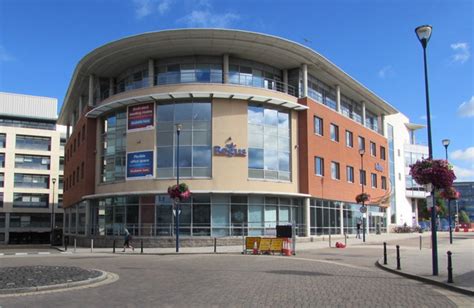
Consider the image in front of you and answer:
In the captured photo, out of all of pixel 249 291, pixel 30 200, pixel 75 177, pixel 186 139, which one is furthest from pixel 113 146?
pixel 30 200

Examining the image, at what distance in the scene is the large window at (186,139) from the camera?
1407 inches

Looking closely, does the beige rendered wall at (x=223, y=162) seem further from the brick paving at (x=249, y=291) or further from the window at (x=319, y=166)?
the brick paving at (x=249, y=291)

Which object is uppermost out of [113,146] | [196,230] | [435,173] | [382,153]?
[382,153]

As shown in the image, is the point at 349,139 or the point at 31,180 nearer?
the point at 349,139

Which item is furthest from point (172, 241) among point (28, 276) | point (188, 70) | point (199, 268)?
point (28, 276)

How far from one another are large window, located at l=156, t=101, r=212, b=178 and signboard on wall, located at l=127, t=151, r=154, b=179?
620 mm

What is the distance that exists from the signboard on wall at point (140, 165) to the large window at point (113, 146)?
1134mm

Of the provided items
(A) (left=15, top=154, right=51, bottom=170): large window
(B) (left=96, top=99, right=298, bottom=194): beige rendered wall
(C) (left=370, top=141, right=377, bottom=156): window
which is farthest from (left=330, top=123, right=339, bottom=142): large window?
(A) (left=15, top=154, right=51, bottom=170): large window

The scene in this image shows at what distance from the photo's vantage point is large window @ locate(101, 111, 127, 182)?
3838 centimetres

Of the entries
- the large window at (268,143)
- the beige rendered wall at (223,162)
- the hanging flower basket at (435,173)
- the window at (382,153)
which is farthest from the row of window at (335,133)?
the hanging flower basket at (435,173)

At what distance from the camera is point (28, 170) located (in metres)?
86.1

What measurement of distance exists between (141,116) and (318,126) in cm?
1537

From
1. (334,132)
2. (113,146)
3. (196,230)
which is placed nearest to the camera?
(196,230)

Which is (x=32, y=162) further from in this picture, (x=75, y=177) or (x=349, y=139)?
(x=349, y=139)
